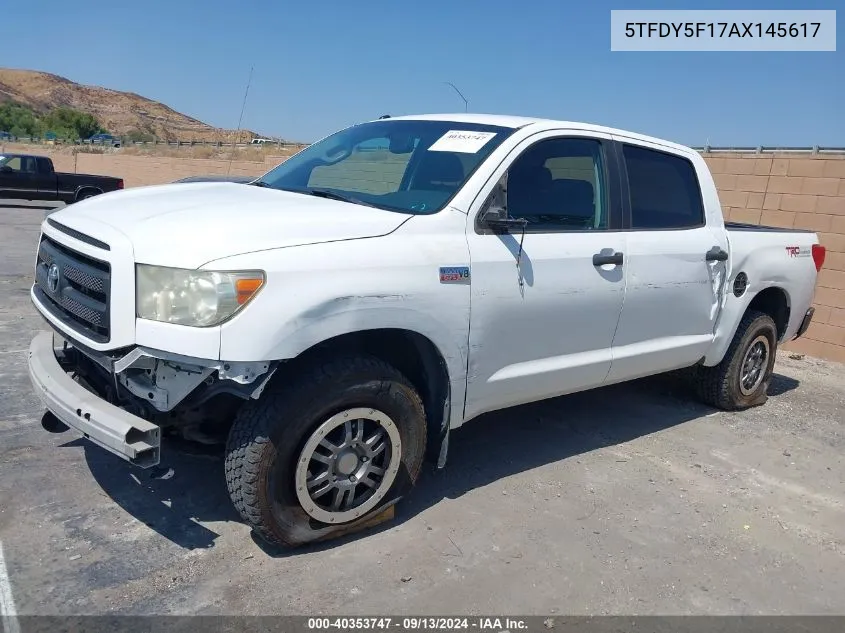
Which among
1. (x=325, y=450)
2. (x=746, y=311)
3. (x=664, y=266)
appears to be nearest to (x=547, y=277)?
(x=664, y=266)

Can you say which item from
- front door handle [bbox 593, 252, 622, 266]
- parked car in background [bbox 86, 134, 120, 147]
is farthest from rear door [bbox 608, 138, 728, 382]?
parked car in background [bbox 86, 134, 120, 147]

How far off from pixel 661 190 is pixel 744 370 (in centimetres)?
189

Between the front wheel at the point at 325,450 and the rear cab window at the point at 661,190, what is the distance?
2.04 metres

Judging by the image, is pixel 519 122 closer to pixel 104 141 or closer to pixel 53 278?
pixel 53 278

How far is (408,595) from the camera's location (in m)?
3.07

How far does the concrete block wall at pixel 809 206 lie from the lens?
7539 mm

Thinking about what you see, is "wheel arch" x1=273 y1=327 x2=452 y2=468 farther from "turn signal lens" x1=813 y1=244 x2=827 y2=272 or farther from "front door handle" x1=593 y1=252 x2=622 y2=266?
"turn signal lens" x1=813 y1=244 x2=827 y2=272

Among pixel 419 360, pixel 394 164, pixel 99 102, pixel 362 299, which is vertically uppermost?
pixel 99 102

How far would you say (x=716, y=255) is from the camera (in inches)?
196

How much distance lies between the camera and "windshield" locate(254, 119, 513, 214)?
12.4 ft

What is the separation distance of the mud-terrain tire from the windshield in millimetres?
2796

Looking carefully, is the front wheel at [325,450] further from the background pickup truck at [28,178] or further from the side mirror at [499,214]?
the background pickup truck at [28,178]

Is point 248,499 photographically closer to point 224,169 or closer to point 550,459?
point 550,459

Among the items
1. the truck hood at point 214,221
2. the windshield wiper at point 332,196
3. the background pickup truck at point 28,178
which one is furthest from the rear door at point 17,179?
the windshield wiper at point 332,196
